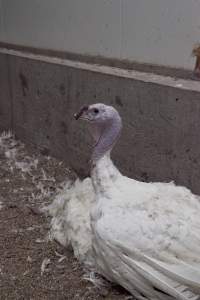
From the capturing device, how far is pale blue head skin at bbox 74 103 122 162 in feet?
8.12

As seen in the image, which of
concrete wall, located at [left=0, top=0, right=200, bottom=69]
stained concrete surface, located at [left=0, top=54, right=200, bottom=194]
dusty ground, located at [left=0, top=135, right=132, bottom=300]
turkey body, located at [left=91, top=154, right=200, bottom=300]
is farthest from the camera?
concrete wall, located at [left=0, top=0, right=200, bottom=69]

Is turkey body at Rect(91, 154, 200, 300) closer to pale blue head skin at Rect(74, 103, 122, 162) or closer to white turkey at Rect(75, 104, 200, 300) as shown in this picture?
white turkey at Rect(75, 104, 200, 300)

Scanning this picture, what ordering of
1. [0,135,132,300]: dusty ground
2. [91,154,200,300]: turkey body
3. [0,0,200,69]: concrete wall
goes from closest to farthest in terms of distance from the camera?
[91,154,200,300]: turkey body
[0,135,132,300]: dusty ground
[0,0,200,69]: concrete wall

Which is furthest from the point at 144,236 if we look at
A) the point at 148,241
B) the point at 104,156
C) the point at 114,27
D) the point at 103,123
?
the point at 114,27

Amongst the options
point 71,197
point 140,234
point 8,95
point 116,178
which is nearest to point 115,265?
point 140,234

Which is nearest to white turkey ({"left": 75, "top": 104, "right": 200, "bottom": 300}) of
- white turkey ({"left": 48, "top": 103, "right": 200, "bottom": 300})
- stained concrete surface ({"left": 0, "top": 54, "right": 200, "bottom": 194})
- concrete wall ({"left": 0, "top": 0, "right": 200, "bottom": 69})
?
white turkey ({"left": 48, "top": 103, "right": 200, "bottom": 300})

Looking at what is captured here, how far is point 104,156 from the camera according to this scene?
2508mm

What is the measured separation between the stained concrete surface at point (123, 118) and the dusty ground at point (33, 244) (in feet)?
0.82

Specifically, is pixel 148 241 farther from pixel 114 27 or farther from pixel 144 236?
pixel 114 27

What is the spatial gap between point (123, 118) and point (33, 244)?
102 centimetres

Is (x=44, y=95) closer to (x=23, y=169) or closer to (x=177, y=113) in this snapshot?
(x=23, y=169)

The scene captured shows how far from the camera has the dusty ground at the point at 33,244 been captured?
2.46m

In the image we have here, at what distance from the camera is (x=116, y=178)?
8.10 ft

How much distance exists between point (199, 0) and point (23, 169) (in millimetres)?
2042
